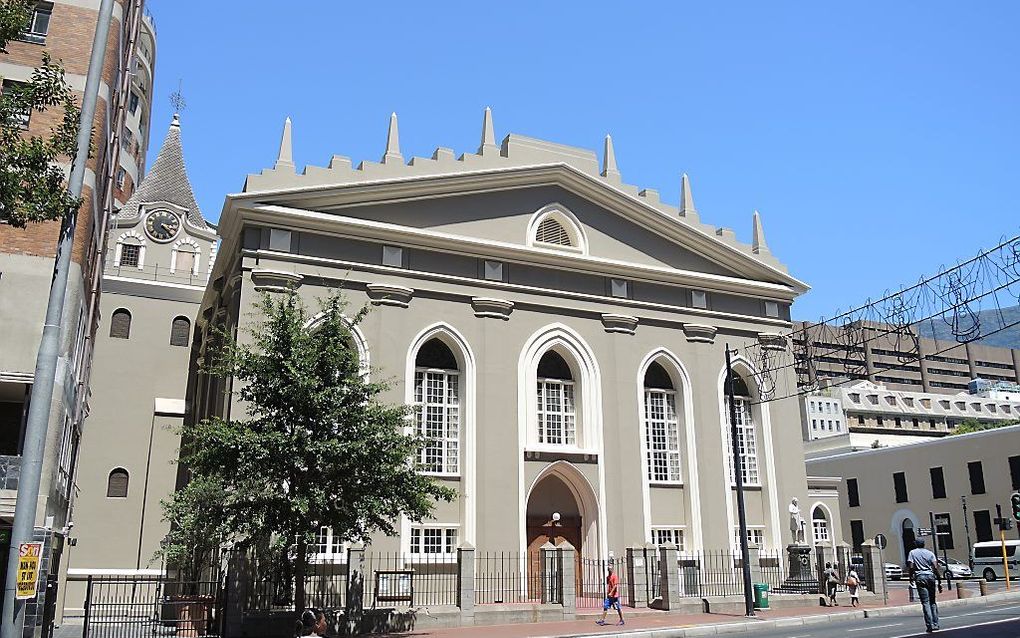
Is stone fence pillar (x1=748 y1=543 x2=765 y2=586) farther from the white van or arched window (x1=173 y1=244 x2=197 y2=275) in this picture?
arched window (x1=173 y1=244 x2=197 y2=275)

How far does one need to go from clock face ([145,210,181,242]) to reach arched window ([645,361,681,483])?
92.3 ft

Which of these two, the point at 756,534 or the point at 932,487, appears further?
the point at 932,487

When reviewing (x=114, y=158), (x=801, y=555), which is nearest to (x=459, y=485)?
(x=801, y=555)

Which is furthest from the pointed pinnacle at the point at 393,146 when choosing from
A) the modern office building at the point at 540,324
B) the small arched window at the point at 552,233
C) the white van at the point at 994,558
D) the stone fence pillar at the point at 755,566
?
the white van at the point at 994,558

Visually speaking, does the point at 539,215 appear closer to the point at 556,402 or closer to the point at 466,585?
the point at 556,402

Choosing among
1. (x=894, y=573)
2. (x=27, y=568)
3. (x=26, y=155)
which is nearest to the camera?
(x=27, y=568)

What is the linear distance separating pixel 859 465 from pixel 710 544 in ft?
110

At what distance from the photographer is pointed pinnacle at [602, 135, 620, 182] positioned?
34031 millimetres

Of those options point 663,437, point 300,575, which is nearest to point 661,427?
point 663,437

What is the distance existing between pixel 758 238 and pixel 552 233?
969cm

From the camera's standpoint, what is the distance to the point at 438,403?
29.4m

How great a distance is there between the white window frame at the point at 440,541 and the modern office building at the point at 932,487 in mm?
36360

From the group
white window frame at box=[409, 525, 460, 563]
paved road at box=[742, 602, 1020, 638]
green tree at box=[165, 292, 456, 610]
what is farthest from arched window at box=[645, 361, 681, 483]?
green tree at box=[165, 292, 456, 610]

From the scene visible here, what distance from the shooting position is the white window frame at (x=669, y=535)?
3136 cm
